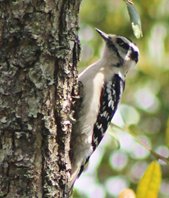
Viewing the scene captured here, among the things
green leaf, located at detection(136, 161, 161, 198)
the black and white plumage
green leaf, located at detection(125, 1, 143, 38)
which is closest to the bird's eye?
the black and white plumage

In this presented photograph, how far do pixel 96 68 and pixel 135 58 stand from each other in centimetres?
66

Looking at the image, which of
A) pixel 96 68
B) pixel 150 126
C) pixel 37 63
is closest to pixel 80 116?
pixel 96 68

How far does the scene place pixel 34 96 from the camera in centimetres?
454

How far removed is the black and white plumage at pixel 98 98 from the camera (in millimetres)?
5477

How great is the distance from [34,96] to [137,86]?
5.15 m

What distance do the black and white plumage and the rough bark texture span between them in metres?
0.65

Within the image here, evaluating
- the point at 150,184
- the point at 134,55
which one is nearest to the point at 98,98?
the point at 150,184

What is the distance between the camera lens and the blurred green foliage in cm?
885

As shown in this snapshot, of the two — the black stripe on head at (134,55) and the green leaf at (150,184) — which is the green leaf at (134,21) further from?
the black stripe on head at (134,55)

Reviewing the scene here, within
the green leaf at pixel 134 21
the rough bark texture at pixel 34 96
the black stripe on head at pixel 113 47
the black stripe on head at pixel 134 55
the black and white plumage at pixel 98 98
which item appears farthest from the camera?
the black stripe on head at pixel 134 55

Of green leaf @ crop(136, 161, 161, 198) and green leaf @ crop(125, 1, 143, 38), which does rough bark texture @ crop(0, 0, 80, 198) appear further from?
green leaf @ crop(136, 161, 161, 198)

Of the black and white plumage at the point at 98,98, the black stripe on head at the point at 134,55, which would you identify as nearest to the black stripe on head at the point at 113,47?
the black and white plumage at the point at 98,98

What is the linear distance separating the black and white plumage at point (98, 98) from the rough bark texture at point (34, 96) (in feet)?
2.14

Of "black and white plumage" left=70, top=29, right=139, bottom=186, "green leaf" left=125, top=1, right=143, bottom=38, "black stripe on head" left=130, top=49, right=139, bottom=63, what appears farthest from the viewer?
"black stripe on head" left=130, top=49, right=139, bottom=63
